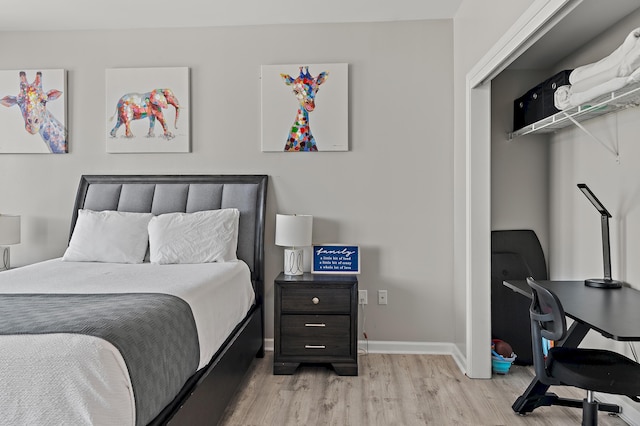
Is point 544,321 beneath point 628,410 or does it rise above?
above

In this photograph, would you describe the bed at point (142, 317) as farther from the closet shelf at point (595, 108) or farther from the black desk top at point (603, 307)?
the closet shelf at point (595, 108)

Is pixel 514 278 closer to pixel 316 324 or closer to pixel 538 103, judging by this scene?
pixel 538 103

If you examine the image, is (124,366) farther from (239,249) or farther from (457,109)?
(457,109)

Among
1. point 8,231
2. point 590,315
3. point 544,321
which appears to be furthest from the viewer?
point 8,231

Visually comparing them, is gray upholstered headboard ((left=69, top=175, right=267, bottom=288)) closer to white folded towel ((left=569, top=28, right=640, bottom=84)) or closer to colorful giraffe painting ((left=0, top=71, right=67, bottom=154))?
colorful giraffe painting ((left=0, top=71, right=67, bottom=154))

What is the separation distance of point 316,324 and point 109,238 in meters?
1.63

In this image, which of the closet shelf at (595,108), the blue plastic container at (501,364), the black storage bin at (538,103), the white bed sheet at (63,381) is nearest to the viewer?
the white bed sheet at (63,381)

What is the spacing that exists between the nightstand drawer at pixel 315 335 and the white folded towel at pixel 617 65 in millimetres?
2048

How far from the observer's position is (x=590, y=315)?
1862 mm

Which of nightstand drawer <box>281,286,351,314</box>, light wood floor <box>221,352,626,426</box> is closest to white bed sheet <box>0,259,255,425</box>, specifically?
light wood floor <box>221,352,626,426</box>

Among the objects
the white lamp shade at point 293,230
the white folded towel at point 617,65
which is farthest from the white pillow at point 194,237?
the white folded towel at point 617,65

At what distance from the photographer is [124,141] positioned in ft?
11.9

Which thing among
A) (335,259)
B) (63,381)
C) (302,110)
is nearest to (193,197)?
(302,110)

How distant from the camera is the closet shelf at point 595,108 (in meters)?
2.15
